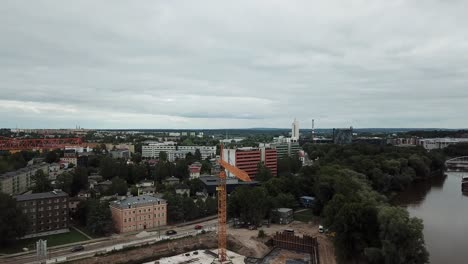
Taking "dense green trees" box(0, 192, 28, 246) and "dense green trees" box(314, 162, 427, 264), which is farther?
"dense green trees" box(0, 192, 28, 246)

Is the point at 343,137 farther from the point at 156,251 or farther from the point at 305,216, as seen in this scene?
the point at 156,251

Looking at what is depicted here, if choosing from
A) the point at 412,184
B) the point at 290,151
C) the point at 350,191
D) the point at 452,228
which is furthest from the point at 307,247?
the point at 290,151

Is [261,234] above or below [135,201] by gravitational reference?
below

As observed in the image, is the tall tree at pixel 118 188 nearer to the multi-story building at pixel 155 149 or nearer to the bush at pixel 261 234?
the bush at pixel 261 234

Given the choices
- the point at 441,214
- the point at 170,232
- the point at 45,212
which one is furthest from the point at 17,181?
the point at 441,214

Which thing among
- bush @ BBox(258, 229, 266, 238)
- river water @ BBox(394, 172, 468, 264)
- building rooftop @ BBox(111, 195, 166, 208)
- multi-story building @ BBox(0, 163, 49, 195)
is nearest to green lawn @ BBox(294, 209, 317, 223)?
bush @ BBox(258, 229, 266, 238)

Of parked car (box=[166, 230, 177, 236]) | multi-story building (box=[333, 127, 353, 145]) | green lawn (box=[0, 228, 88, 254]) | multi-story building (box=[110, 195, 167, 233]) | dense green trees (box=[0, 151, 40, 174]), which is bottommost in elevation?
green lawn (box=[0, 228, 88, 254])

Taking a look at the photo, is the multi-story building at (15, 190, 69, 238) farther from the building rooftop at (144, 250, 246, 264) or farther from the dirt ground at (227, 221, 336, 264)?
the dirt ground at (227, 221, 336, 264)
